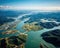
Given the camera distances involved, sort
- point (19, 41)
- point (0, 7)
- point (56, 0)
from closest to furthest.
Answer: point (19, 41), point (56, 0), point (0, 7)

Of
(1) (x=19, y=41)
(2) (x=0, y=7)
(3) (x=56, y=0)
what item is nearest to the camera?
(1) (x=19, y=41)

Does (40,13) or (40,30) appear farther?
(40,13)

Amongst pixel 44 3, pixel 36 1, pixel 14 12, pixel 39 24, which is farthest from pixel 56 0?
pixel 14 12

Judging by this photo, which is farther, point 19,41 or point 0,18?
point 0,18

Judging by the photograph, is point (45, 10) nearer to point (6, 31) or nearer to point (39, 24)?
point (39, 24)

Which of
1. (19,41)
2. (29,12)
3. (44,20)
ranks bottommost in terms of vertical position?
(19,41)

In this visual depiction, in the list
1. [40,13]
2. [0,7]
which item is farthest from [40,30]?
[0,7]

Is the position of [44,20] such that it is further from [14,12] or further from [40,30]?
[14,12]

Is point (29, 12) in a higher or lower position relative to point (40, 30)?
higher

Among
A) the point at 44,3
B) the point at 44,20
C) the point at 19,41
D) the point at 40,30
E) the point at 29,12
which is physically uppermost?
the point at 44,3
